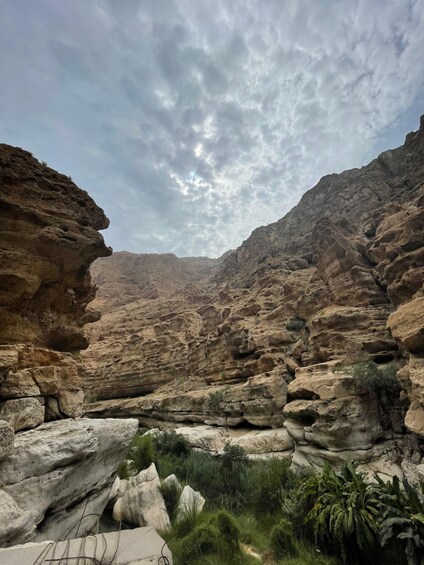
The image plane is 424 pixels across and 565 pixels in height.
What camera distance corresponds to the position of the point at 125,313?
49094 millimetres

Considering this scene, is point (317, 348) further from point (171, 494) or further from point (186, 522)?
point (186, 522)

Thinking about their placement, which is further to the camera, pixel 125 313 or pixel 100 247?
pixel 125 313

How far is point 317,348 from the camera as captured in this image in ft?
57.1

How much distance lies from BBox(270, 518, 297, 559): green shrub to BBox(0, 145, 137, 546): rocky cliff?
4.37m

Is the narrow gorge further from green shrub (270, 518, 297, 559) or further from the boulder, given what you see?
green shrub (270, 518, 297, 559)

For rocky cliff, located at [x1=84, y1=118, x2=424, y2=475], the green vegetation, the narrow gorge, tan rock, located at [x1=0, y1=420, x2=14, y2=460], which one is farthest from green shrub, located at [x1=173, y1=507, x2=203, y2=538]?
rocky cliff, located at [x1=84, y1=118, x2=424, y2=475]

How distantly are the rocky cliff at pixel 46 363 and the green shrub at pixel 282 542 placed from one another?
4368 mm

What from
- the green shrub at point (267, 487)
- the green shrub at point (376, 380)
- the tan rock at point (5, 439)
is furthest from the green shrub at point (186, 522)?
the green shrub at point (376, 380)

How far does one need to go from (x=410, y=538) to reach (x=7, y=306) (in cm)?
1010

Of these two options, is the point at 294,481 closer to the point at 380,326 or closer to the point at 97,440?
the point at 97,440

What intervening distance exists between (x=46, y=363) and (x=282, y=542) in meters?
7.40

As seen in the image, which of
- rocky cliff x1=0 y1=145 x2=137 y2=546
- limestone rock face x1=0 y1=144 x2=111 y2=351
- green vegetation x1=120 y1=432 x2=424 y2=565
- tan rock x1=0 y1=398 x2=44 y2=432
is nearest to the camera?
rocky cliff x1=0 y1=145 x2=137 y2=546

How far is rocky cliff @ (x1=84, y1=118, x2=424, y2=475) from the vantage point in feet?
38.0

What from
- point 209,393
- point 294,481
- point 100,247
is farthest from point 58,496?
point 209,393
